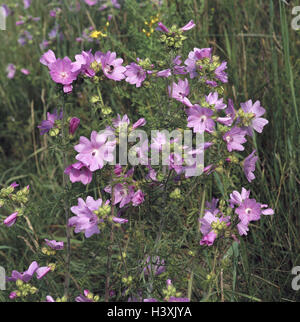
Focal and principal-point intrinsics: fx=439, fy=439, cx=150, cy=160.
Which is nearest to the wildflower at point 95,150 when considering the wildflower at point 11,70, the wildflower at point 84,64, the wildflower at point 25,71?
the wildflower at point 84,64

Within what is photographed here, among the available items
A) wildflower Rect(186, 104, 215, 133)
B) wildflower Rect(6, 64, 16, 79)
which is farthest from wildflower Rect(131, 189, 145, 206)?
wildflower Rect(6, 64, 16, 79)

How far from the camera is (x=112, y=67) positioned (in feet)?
4.83

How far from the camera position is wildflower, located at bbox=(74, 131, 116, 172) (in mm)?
1314

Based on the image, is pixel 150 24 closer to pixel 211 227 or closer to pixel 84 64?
pixel 84 64

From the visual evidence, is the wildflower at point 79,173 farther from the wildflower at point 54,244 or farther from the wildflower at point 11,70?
the wildflower at point 11,70

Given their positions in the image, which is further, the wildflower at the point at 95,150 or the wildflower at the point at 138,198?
the wildflower at the point at 138,198

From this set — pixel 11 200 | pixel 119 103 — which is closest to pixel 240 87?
pixel 119 103

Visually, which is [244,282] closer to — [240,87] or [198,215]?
[198,215]

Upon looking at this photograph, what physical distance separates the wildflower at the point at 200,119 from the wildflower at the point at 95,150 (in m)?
0.26

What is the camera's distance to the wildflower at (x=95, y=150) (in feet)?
4.31

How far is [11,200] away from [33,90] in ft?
5.95

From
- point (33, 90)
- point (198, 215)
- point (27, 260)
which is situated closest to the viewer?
point (198, 215)

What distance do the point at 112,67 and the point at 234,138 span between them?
1.54 feet
